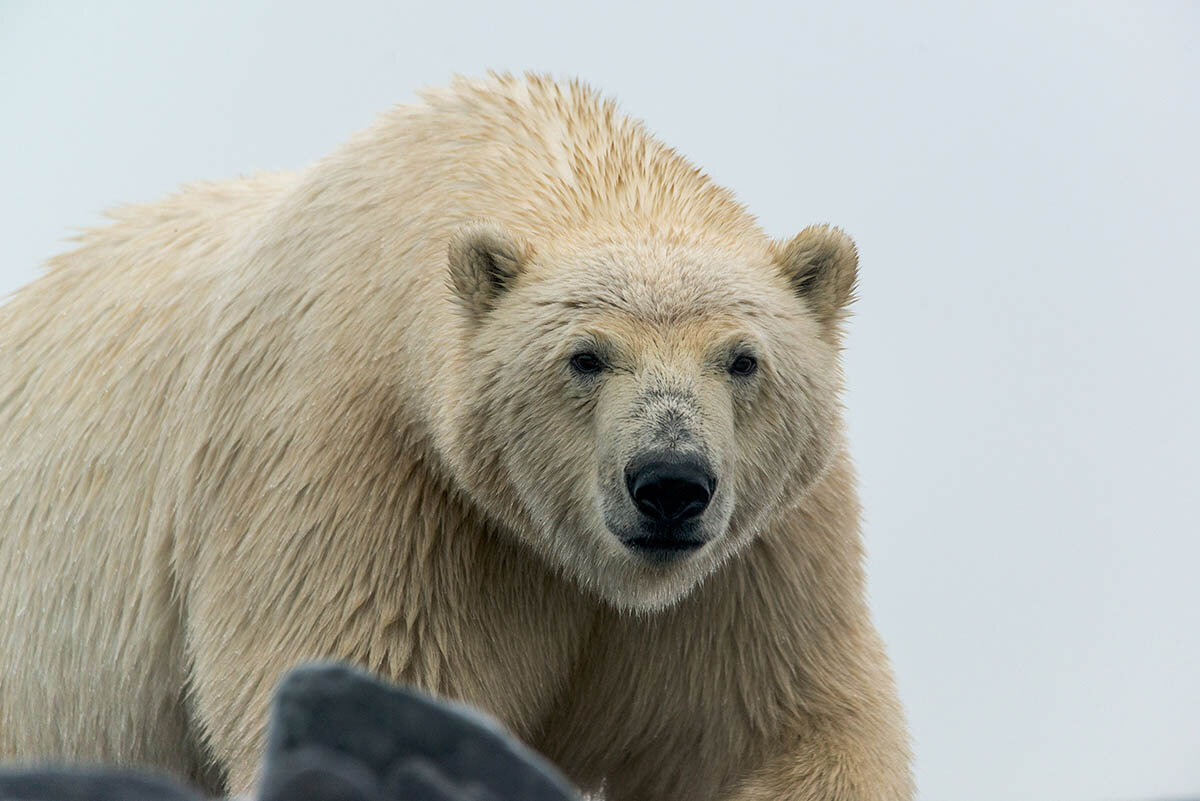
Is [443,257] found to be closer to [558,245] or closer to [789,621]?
[558,245]

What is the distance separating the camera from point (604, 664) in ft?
14.2

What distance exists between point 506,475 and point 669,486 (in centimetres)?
54

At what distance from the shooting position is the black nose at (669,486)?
3469 millimetres

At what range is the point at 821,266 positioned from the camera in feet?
13.4

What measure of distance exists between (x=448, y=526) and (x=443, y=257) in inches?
26.2

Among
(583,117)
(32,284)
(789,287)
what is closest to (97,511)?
(32,284)

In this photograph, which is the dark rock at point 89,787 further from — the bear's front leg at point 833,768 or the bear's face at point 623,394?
the bear's front leg at point 833,768

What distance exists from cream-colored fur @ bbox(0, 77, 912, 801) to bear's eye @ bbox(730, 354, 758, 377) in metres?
0.02

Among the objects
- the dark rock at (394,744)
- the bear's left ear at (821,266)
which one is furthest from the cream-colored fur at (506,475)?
the dark rock at (394,744)

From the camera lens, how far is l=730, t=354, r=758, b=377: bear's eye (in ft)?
12.4

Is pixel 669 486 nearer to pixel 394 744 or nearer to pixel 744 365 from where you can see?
pixel 744 365

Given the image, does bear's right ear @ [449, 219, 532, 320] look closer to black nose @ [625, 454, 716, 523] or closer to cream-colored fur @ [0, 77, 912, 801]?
cream-colored fur @ [0, 77, 912, 801]

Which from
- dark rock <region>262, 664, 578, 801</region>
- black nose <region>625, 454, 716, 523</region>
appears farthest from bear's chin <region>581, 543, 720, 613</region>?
dark rock <region>262, 664, 578, 801</region>

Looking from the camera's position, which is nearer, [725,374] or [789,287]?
[725,374]
